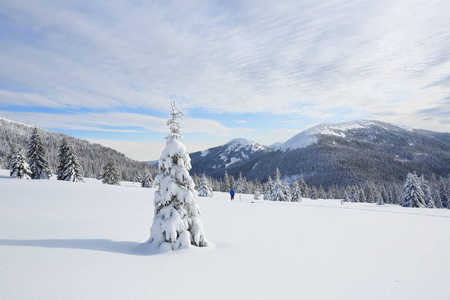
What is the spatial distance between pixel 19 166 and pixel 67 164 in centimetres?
619

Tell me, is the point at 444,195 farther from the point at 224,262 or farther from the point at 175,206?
the point at 175,206

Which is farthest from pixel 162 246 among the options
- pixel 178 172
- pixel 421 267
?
pixel 421 267

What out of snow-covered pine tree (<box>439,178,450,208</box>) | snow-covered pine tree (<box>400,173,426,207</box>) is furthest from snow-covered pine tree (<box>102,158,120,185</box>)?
snow-covered pine tree (<box>439,178,450,208</box>)

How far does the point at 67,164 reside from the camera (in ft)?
127

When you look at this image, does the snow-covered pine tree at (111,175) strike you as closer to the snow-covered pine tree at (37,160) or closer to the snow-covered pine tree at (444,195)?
the snow-covered pine tree at (37,160)

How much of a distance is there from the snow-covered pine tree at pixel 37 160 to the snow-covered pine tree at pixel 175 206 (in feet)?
134

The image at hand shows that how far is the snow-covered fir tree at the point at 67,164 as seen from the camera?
38.1 meters

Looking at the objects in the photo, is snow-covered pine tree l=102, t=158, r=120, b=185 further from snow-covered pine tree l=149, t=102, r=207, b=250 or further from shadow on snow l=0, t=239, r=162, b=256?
snow-covered pine tree l=149, t=102, r=207, b=250

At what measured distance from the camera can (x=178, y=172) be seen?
332 inches

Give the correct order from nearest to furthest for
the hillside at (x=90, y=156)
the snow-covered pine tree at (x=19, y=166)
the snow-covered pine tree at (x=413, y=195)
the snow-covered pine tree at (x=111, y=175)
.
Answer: the snow-covered pine tree at (x=19, y=166)
the snow-covered pine tree at (x=413, y=195)
the snow-covered pine tree at (x=111, y=175)
the hillside at (x=90, y=156)

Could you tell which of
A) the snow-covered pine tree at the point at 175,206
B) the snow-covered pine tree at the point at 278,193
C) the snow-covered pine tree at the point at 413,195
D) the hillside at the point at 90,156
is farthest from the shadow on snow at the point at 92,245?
the hillside at the point at 90,156

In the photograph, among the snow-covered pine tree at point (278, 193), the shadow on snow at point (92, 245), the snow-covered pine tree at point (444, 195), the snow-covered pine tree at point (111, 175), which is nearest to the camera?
the shadow on snow at point (92, 245)

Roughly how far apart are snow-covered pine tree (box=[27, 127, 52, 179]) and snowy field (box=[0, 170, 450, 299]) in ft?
105

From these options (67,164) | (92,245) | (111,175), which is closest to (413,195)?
(92,245)
